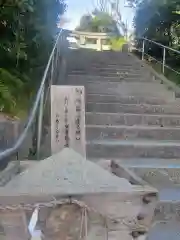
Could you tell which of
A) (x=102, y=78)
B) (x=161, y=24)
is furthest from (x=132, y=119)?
(x=161, y=24)

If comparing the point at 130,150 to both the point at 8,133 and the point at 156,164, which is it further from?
the point at 8,133

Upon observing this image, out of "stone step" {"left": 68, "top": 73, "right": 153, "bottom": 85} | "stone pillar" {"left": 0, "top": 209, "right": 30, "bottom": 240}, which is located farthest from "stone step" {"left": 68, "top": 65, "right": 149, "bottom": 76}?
"stone pillar" {"left": 0, "top": 209, "right": 30, "bottom": 240}

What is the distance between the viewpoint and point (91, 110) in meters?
5.70

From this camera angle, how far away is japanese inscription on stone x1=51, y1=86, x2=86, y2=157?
2.88 metres

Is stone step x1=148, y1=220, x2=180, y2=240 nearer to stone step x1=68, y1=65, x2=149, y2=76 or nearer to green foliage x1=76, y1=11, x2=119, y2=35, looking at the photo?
stone step x1=68, y1=65, x2=149, y2=76

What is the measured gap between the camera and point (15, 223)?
155 cm

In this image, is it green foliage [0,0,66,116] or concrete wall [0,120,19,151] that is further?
green foliage [0,0,66,116]

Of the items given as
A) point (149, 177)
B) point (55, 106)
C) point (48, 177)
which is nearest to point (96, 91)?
point (149, 177)

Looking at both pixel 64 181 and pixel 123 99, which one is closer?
pixel 64 181

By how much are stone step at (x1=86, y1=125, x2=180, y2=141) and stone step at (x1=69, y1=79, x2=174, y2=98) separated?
5.34 ft

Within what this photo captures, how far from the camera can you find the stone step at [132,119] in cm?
535

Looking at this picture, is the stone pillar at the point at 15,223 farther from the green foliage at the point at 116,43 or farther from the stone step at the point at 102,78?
the green foliage at the point at 116,43

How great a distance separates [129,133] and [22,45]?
241cm

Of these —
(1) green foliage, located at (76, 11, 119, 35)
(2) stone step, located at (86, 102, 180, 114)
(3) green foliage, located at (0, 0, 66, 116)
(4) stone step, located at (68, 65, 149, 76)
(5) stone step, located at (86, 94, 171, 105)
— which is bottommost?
(2) stone step, located at (86, 102, 180, 114)
